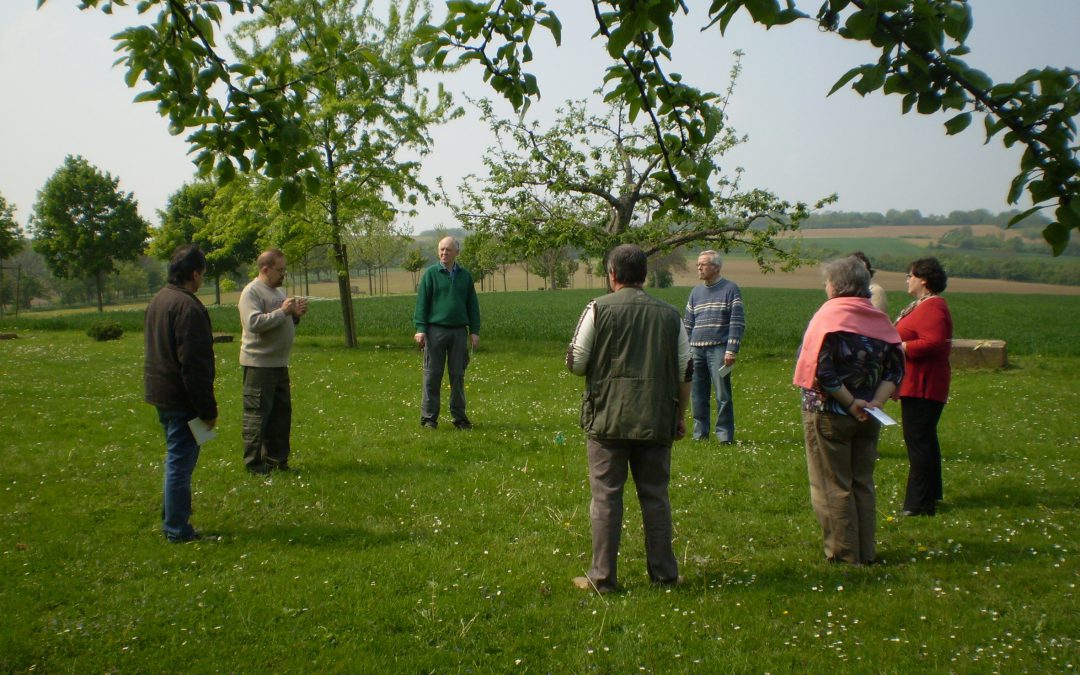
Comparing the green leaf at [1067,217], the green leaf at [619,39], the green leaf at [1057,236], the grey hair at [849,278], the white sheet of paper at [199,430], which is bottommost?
the white sheet of paper at [199,430]

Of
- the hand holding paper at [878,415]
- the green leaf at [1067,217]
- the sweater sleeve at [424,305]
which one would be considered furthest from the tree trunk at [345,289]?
the green leaf at [1067,217]

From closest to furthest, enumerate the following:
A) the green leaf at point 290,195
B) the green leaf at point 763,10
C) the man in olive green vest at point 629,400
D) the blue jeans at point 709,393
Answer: the green leaf at point 763,10 < the green leaf at point 290,195 < the man in olive green vest at point 629,400 < the blue jeans at point 709,393

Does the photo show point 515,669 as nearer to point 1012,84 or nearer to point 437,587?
point 437,587

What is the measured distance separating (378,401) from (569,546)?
23.8 ft

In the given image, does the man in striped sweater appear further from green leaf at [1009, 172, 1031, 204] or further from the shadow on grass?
green leaf at [1009, 172, 1031, 204]

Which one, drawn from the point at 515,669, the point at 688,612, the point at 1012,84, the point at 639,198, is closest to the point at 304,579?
the point at 515,669

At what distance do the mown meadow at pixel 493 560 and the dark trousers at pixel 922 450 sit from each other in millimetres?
198

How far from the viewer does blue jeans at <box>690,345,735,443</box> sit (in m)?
9.08

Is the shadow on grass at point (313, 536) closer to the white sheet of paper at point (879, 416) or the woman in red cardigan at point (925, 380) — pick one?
the white sheet of paper at point (879, 416)

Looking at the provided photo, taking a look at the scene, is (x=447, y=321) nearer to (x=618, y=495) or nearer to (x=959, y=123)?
(x=618, y=495)

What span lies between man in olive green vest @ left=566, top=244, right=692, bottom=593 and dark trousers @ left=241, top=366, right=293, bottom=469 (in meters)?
3.87

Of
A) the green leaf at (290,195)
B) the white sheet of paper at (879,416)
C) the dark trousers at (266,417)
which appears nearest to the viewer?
the green leaf at (290,195)

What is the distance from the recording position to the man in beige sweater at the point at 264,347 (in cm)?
728

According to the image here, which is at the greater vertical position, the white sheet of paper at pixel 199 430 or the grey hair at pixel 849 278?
the grey hair at pixel 849 278
